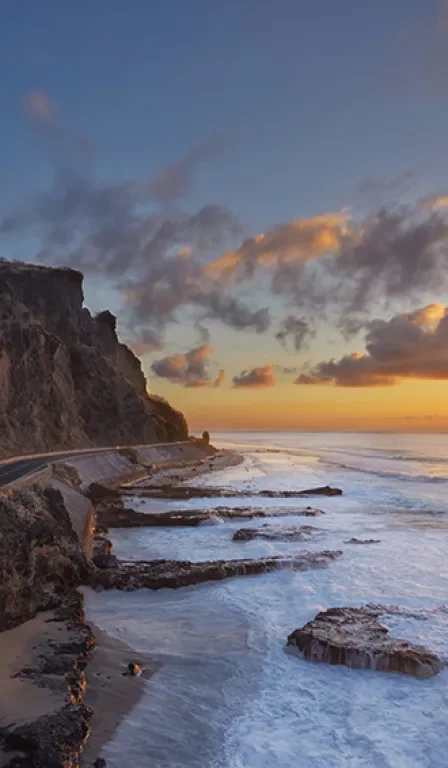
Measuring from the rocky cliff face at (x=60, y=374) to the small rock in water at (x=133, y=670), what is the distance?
41.7 meters

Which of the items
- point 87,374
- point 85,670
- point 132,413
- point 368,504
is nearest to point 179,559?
point 85,670

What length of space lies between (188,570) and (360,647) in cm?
734

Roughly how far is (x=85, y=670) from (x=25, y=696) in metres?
A: 1.83

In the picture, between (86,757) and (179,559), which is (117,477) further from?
(86,757)

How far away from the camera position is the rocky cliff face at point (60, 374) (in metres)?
54.4

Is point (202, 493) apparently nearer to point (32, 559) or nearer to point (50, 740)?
point (32, 559)

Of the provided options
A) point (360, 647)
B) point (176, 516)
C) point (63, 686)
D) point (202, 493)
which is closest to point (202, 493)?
point (202, 493)

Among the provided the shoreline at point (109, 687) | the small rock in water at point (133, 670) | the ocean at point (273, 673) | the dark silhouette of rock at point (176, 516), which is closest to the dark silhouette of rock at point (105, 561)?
the ocean at point (273, 673)

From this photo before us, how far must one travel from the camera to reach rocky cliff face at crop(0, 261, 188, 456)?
54438mm

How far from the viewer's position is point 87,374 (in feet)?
241

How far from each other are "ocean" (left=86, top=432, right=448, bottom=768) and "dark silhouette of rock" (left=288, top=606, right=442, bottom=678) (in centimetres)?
22

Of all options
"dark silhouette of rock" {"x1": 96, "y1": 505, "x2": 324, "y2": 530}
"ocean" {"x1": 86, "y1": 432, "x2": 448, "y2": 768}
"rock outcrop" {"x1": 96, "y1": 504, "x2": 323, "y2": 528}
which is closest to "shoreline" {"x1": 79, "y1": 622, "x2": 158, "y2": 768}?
"ocean" {"x1": 86, "y1": 432, "x2": 448, "y2": 768}

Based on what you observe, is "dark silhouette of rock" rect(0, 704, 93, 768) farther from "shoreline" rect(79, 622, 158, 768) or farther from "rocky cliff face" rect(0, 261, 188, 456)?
"rocky cliff face" rect(0, 261, 188, 456)

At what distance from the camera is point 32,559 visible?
13.2 m
